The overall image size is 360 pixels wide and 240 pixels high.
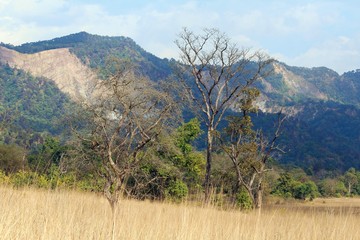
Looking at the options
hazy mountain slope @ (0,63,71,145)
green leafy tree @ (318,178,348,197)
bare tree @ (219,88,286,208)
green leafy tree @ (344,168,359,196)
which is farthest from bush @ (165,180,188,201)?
hazy mountain slope @ (0,63,71,145)

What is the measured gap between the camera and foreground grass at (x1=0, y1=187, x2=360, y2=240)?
3736 mm

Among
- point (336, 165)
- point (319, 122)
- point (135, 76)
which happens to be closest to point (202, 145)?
point (336, 165)

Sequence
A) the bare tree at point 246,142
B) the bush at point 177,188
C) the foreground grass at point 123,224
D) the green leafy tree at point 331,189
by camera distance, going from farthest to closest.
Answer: the green leafy tree at point 331,189, the bush at point 177,188, the bare tree at point 246,142, the foreground grass at point 123,224

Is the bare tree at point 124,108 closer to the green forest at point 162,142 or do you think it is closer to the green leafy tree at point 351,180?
the green forest at point 162,142

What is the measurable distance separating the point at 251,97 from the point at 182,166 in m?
7.66

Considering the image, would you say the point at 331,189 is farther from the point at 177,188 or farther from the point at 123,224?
the point at 123,224

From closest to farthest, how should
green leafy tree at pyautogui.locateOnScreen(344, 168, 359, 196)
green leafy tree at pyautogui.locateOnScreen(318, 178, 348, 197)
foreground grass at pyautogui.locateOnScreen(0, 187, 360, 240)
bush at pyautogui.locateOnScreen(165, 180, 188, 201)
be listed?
foreground grass at pyautogui.locateOnScreen(0, 187, 360, 240), bush at pyautogui.locateOnScreen(165, 180, 188, 201), green leafy tree at pyautogui.locateOnScreen(318, 178, 348, 197), green leafy tree at pyautogui.locateOnScreen(344, 168, 359, 196)

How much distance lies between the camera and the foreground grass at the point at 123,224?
12.3 ft

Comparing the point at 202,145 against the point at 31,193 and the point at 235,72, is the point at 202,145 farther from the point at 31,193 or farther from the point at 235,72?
the point at 31,193

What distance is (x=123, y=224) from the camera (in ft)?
14.0

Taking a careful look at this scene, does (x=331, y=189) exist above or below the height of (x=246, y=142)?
below

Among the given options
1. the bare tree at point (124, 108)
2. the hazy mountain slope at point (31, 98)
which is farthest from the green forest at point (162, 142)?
the hazy mountain slope at point (31, 98)

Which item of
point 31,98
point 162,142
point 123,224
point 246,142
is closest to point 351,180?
point 246,142

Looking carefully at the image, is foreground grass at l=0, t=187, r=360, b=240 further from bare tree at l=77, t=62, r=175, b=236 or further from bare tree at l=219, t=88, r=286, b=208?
bare tree at l=219, t=88, r=286, b=208
